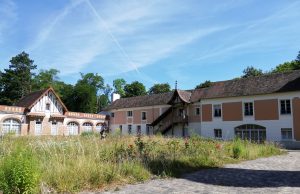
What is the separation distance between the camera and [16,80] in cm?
6169

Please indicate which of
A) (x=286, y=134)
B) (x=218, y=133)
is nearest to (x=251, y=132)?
(x=286, y=134)

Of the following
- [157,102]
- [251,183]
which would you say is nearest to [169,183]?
[251,183]

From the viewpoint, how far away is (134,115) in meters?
46.8

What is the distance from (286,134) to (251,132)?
3.46 m

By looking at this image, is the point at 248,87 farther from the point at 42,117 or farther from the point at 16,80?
the point at 16,80

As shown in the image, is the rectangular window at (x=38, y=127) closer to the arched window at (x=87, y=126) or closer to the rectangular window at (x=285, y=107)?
the arched window at (x=87, y=126)

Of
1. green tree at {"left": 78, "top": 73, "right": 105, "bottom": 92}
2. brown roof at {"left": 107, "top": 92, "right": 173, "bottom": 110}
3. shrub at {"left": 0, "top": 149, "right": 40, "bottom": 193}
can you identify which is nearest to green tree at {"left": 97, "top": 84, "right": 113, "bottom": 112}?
green tree at {"left": 78, "top": 73, "right": 105, "bottom": 92}

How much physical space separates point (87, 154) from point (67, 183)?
1851 mm

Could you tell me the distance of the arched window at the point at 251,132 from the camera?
102 feet

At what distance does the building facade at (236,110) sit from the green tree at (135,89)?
78.0 ft

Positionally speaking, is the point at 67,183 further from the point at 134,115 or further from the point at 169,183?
the point at 134,115

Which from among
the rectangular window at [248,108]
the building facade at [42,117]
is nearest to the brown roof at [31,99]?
the building facade at [42,117]

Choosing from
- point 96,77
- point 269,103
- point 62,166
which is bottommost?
point 62,166

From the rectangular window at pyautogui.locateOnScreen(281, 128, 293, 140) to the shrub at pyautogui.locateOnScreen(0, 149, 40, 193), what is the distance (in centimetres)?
2771
